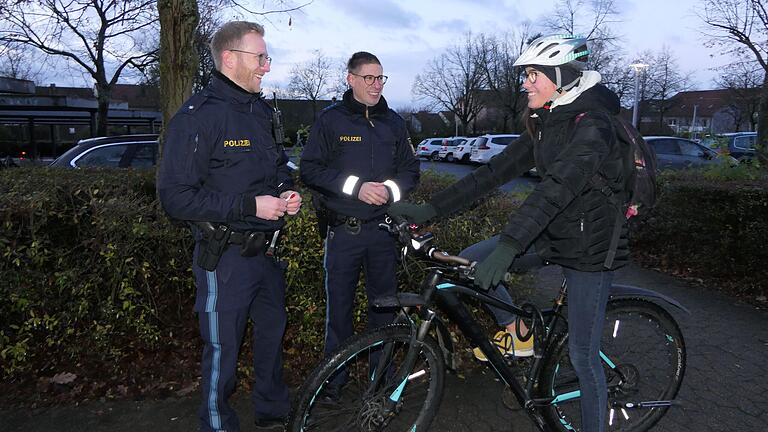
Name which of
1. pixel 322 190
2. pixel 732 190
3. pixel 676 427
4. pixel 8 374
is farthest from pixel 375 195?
pixel 732 190

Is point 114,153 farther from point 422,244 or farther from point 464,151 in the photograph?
point 464,151

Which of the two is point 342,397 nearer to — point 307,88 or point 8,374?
point 8,374

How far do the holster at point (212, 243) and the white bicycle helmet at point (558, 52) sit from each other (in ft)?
5.23

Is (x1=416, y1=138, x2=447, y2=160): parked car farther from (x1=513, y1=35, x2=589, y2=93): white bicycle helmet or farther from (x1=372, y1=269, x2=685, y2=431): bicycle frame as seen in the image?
(x1=513, y1=35, x2=589, y2=93): white bicycle helmet

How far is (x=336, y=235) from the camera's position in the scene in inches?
125

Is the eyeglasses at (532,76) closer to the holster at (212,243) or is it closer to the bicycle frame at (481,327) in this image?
the bicycle frame at (481,327)

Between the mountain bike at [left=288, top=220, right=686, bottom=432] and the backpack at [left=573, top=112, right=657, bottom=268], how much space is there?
50 centimetres

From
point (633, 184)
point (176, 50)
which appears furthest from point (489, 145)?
point (633, 184)

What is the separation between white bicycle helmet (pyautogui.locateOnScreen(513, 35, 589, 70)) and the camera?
94.0 inches

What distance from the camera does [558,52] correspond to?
2.39 metres

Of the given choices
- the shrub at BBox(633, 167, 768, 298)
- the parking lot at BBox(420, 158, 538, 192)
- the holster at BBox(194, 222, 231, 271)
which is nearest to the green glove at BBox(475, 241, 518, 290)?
the holster at BBox(194, 222, 231, 271)

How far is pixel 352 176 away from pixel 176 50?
2848 millimetres

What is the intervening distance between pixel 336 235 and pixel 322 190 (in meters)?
0.28

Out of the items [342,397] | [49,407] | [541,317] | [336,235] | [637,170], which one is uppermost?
[637,170]
